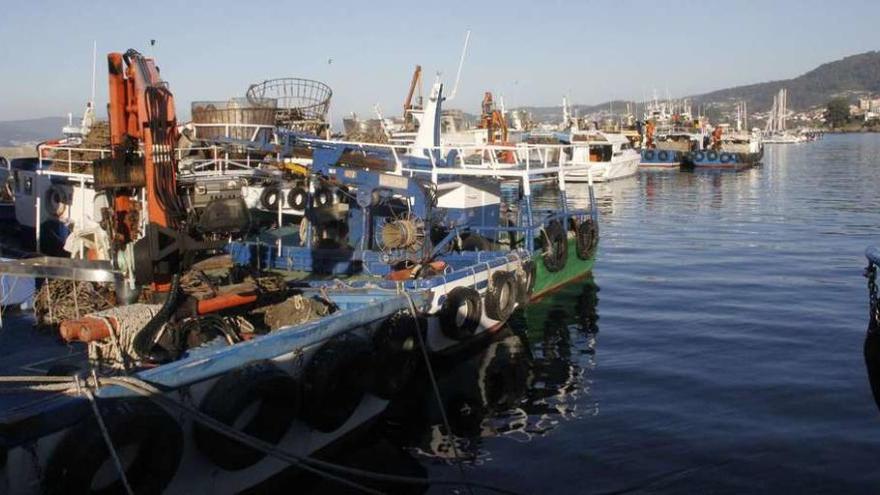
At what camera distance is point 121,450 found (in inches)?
278

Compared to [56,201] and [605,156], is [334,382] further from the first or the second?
[605,156]

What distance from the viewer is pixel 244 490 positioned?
8.57 meters

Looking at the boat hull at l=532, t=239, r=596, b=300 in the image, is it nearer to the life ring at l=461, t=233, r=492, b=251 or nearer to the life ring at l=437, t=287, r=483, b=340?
the life ring at l=461, t=233, r=492, b=251

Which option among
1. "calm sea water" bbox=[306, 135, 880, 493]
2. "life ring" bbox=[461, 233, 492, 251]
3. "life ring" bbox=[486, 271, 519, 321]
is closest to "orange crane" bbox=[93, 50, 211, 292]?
"calm sea water" bbox=[306, 135, 880, 493]

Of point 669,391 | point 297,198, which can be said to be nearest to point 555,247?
point 297,198

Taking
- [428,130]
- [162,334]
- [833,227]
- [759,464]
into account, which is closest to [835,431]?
[759,464]

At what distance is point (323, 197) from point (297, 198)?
2.05ft

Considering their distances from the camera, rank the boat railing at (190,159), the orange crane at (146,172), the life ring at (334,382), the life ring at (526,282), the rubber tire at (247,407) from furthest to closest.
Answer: the boat railing at (190,159) → the life ring at (526,282) → the life ring at (334,382) → the orange crane at (146,172) → the rubber tire at (247,407)

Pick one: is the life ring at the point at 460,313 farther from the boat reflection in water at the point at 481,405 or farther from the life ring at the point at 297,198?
the life ring at the point at 297,198

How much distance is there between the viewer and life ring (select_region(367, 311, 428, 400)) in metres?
10.6

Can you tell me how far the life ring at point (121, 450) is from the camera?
6.67 meters

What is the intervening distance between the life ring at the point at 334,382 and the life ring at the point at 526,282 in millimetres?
6010

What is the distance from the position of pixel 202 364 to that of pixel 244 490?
1.60 metres

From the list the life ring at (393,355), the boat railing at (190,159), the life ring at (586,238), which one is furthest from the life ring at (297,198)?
the life ring at (586,238)
